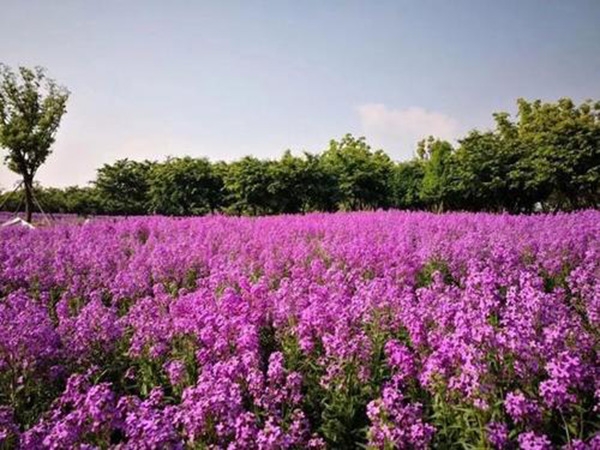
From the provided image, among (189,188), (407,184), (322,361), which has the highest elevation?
(407,184)

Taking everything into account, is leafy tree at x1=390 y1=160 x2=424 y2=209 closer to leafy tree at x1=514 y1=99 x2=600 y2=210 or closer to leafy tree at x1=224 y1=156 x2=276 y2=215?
leafy tree at x1=514 y1=99 x2=600 y2=210

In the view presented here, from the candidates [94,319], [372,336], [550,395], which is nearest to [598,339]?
[550,395]

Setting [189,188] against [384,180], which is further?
[384,180]

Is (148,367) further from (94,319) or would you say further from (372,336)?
(372,336)

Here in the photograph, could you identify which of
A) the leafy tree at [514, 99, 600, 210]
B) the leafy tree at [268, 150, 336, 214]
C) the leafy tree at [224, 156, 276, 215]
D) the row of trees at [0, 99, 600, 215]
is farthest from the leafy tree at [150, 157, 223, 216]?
the leafy tree at [514, 99, 600, 210]

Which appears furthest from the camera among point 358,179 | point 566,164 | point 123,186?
point 123,186

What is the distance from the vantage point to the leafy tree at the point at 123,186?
108 ft

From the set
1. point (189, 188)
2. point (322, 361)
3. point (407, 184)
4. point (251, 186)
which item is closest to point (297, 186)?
point (251, 186)

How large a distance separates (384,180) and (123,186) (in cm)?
1744

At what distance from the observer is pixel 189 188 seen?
28.1 meters

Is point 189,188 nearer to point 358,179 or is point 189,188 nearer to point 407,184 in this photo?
point 358,179

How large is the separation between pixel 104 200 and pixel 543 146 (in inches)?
1098

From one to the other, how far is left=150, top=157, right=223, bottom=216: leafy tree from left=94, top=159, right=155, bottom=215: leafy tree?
4.43m

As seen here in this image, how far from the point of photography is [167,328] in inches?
184
